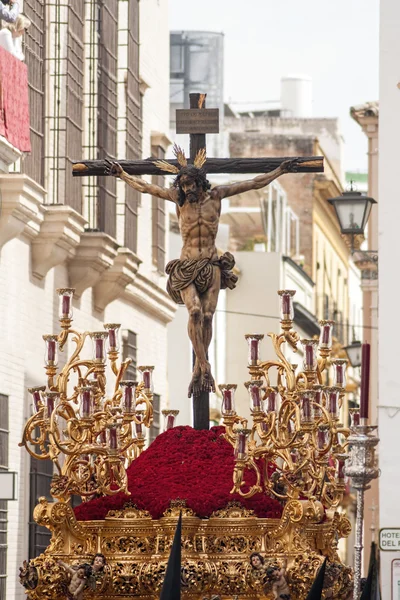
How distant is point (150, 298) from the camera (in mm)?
26781

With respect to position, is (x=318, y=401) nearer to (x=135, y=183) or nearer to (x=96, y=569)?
(x=135, y=183)

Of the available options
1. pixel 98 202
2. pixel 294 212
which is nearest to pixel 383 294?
pixel 98 202

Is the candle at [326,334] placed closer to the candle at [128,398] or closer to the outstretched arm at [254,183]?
the outstretched arm at [254,183]

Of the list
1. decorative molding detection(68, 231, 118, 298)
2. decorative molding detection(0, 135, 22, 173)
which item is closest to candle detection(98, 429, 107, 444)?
decorative molding detection(0, 135, 22, 173)

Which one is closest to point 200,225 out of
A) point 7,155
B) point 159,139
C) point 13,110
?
point 7,155

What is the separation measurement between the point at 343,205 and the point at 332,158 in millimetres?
34565

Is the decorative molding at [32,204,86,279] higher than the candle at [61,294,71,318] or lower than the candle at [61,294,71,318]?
higher

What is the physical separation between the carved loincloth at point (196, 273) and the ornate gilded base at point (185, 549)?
1.57 m

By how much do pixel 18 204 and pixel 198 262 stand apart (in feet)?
23.8

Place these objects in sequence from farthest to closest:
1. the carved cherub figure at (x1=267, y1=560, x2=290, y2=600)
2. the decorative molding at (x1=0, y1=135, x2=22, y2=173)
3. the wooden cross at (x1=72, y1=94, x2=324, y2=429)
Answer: the decorative molding at (x1=0, y1=135, x2=22, y2=173) < the wooden cross at (x1=72, y1=94, x2=324, y2=429) < the carved cherub figure at (x1=267, y1=560, x2=290, y2=600)

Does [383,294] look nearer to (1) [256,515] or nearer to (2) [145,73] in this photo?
(1) [256,515]

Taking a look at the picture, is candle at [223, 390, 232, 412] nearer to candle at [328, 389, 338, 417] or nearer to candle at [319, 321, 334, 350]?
candle at [328, 389, 338, 417]

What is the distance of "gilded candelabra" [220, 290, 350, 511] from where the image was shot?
11.4 meters

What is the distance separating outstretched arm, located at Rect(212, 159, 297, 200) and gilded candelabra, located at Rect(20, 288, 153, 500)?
1.08 m
